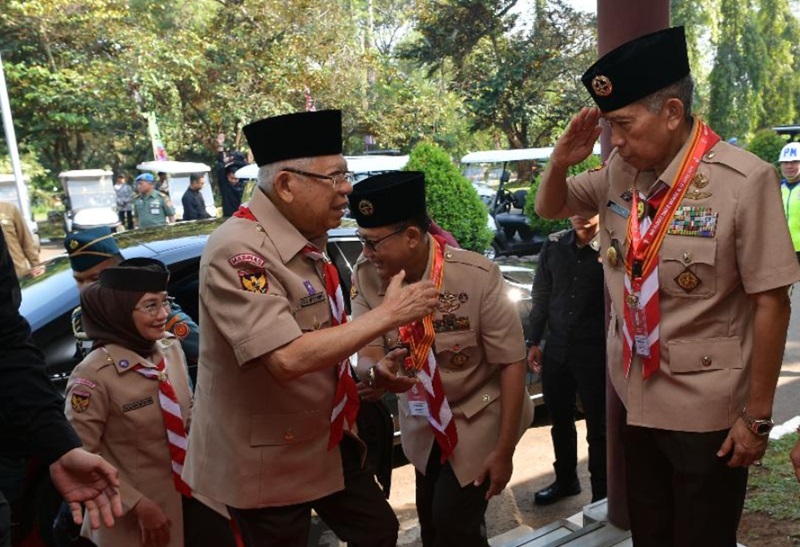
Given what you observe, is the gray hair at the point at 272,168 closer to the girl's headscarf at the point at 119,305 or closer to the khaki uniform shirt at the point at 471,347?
the khaki uniform shirt at the point at 471,347

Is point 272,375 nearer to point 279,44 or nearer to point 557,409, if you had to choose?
point 557,409

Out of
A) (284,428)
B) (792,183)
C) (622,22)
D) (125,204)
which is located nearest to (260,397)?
(284,428)

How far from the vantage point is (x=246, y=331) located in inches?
80.5

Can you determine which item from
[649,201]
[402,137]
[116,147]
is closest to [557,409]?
[649,201]

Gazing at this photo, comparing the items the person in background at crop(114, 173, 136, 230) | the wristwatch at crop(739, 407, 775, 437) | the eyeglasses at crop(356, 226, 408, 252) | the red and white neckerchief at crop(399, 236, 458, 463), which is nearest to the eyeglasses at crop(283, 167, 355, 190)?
the eyeglasses at crop(356, 226, 408, 252)

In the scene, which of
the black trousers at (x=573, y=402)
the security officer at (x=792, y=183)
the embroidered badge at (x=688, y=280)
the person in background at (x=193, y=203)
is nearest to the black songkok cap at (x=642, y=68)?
the embroidered badge at (x=688, y=280)

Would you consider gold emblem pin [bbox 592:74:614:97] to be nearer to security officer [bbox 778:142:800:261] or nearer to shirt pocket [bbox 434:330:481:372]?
shirt pocket [bbox 434:330:481:372]

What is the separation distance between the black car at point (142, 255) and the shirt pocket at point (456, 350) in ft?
3.21

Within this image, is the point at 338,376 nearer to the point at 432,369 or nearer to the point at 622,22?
the point at 432,369

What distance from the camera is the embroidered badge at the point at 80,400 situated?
8.59ft

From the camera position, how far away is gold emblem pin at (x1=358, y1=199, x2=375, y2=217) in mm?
2520

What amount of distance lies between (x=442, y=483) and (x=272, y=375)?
36.9 inches

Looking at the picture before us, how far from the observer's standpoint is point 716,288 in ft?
7.07

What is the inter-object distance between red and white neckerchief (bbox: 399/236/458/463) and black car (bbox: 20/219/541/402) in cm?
108
